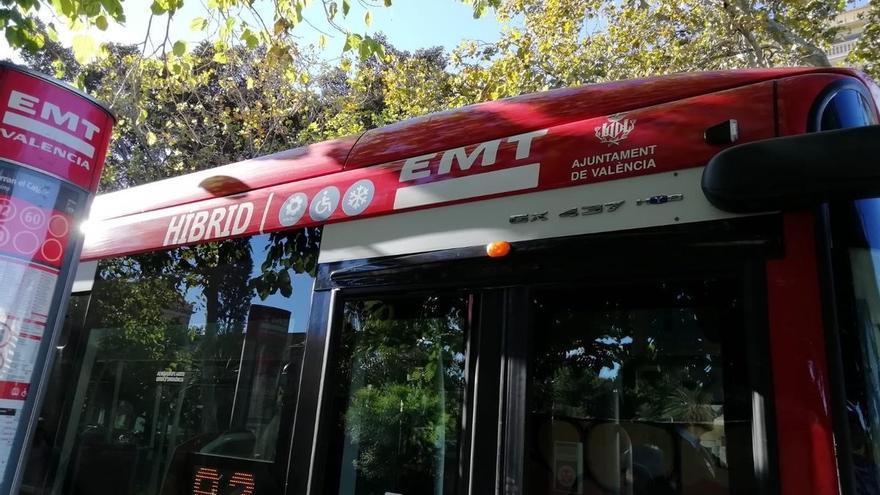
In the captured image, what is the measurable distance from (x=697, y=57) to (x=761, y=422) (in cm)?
979

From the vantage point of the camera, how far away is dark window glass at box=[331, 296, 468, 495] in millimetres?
2459

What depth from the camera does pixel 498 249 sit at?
2418 millimetres

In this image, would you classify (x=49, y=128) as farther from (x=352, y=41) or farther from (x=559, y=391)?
(x=352, y=41)

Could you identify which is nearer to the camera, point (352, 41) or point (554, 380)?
point (554, 380)

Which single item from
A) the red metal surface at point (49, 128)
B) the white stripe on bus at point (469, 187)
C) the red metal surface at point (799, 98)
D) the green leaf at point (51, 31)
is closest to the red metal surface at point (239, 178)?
the white stripe on bus at point (469, 187)

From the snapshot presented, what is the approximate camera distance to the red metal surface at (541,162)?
87.9 inches

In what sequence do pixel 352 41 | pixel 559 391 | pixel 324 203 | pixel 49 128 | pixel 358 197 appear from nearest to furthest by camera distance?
pixel 559 391 → pixel 49 128 → pixel 358 197 → pixel 324 203 → pixel 352 41

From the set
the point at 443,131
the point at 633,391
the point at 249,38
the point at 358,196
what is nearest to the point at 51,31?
the point at 249,38

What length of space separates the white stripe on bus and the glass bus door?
1.02 ft

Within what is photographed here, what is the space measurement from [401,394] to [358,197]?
2.93 feet

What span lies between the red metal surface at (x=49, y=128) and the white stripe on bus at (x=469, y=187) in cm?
119

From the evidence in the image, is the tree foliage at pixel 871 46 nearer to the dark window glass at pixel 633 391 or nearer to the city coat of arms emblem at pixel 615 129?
the city coat of arms emblem at pixel 615 129

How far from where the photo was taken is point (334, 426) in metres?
2.66

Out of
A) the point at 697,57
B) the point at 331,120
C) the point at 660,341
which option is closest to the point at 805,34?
the point at 697,57
